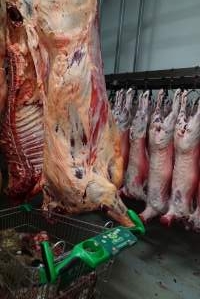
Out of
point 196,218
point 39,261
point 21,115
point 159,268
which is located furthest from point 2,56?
point 159,268

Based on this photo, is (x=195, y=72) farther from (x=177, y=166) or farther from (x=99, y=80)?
(x=99, y=80)

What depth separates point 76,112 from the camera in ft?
3.32

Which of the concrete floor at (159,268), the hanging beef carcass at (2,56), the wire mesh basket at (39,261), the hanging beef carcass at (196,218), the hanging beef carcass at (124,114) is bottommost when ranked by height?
the concrete floor at (159,268)

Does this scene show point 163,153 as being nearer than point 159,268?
Yes

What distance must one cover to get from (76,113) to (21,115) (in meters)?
0.28

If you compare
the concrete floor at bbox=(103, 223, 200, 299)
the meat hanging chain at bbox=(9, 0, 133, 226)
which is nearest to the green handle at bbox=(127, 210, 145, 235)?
the meat hanging chain at bbox=(9, 0, 133, 226)

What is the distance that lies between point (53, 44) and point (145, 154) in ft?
3.43

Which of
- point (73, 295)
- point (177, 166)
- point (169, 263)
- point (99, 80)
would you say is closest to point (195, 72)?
point (177, 166)

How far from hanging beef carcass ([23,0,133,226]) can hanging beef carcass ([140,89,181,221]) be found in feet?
2.33

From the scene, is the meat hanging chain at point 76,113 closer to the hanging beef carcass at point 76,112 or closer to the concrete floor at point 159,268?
the hanging beef carcass at point 76,112

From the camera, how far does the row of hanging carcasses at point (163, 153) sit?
1.66m

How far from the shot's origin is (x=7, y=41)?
1169 millimetres

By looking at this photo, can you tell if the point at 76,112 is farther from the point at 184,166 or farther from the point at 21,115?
the point at 184,166

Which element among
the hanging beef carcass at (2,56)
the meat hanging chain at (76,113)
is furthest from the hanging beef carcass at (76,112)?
the hanging beef carcass at (2,56)
